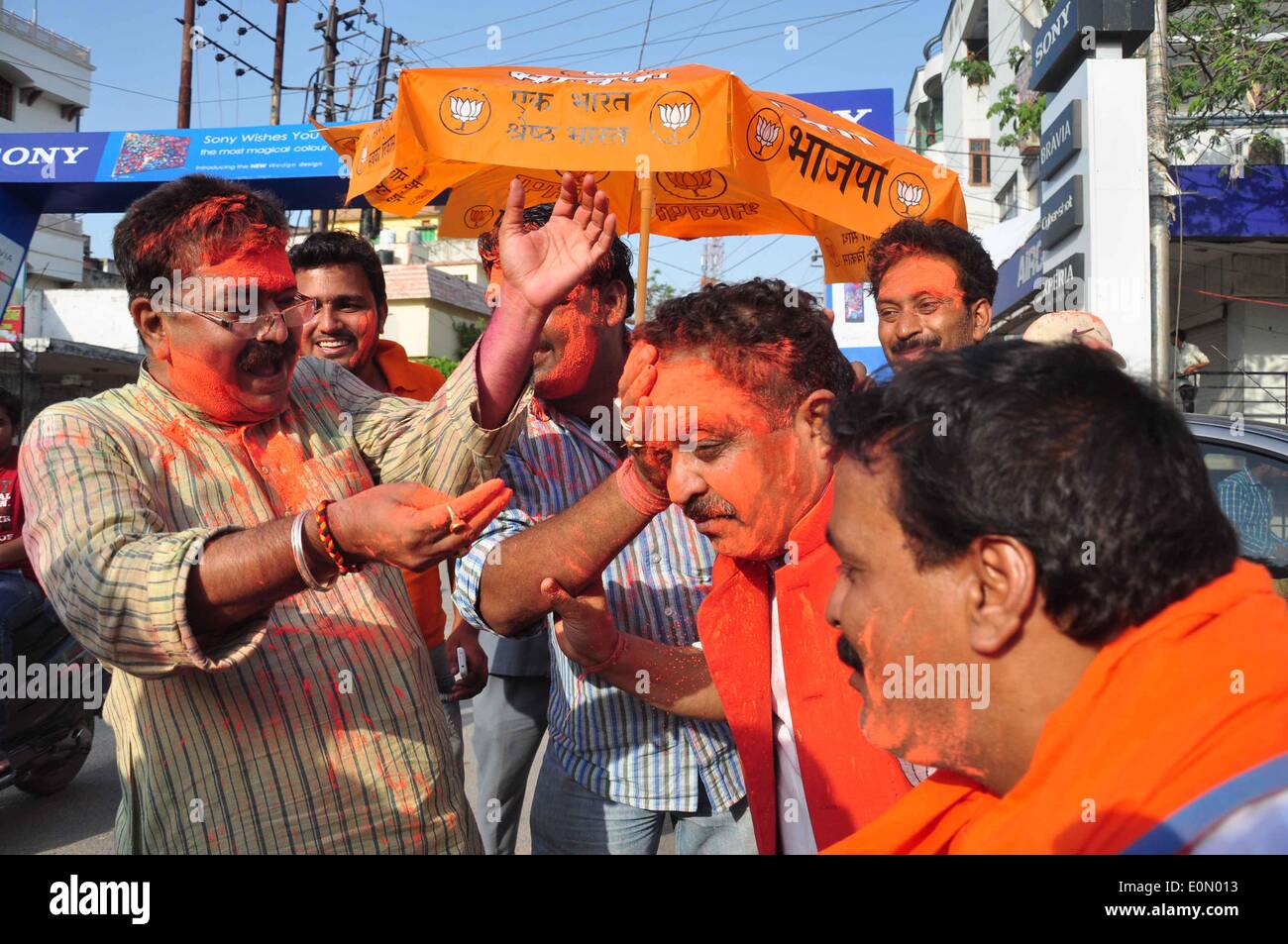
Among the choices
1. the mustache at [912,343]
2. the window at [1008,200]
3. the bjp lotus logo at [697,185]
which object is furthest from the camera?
the window at [1008,200]

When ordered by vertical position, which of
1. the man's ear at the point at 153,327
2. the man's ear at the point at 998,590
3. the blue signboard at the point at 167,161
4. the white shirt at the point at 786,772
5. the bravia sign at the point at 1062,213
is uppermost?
the blue signboard at the point at 167,161

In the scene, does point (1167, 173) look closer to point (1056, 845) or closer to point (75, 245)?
point (1056, 845)

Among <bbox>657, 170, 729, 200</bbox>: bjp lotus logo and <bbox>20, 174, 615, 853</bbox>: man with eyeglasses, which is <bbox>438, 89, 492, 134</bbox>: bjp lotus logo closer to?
<bbox>657, 170, 729, 200</bbox>: bjp lotus logo

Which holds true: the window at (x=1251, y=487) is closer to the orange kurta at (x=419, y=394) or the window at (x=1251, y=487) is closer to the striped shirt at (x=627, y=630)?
the striped shirt at (x=627, y=630)

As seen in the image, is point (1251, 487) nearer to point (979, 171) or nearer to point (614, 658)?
point (614, 658)

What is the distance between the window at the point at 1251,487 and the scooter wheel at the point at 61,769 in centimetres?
565

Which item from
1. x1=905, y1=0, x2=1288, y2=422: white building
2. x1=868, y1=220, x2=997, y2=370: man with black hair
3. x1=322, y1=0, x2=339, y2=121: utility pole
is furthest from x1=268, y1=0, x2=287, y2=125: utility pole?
x1=868, y1=220, x2=997, y2=370: man with black hair

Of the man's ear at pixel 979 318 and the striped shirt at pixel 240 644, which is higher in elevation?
the man's ear at pixel 979 318

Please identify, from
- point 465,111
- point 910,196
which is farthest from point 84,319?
point 910,196

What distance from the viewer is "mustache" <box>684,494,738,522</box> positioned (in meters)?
2.00

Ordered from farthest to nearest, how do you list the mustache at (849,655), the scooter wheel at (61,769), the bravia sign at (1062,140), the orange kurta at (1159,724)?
the bravia sign at (1062,140) < the scooter wheel at (61,769) < the mustache at (849,655) < the orange kurta at (1159,724)

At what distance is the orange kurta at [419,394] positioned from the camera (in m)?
3.57

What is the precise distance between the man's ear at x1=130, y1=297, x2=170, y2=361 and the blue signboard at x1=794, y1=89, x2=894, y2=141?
5884mm

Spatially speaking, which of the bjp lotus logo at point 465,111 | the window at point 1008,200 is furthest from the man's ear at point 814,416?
the window at point 1008,200
